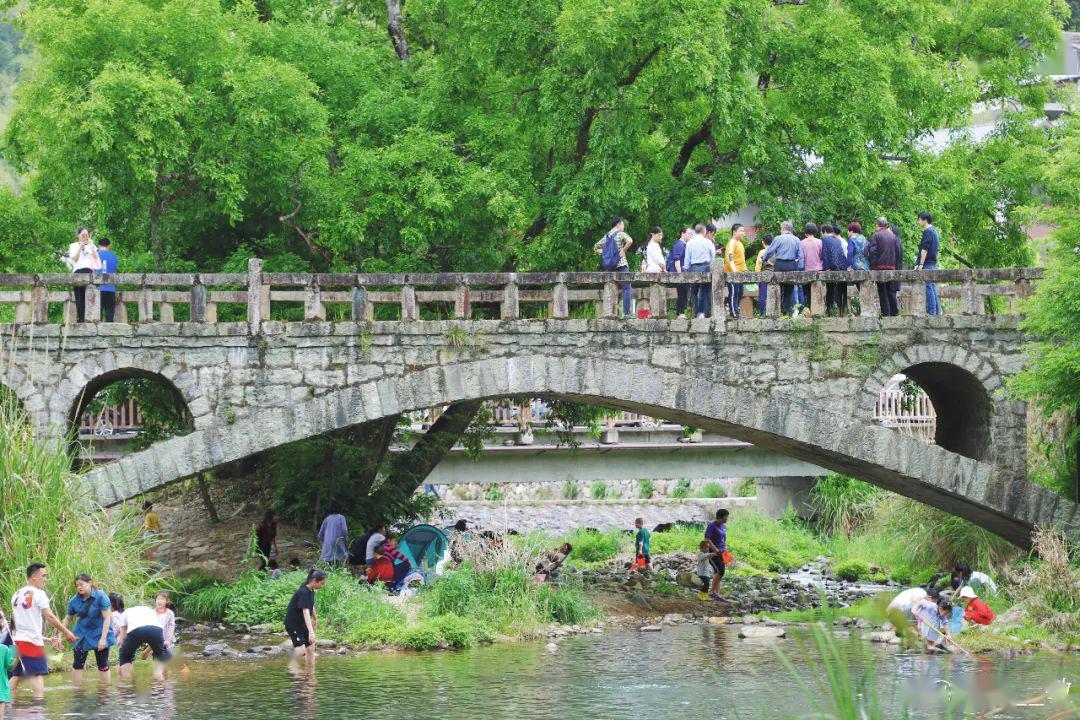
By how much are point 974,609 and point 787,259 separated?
5.65 meters

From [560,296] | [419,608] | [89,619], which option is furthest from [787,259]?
[89,619]

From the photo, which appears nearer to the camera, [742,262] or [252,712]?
[252,712]

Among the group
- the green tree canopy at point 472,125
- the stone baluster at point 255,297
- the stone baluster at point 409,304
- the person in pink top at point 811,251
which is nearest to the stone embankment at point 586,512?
the green tree canopy at point 472,125

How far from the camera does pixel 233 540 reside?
25141 millimetres

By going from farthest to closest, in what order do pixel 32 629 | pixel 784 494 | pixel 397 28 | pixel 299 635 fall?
pixel 784 494
pixel 397 28
pixel 299 635
pixel 32 629

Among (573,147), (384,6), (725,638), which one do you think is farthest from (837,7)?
(725,638)

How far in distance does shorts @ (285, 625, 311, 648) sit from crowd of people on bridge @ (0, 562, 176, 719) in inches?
55.6

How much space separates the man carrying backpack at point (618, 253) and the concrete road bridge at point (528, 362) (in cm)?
25

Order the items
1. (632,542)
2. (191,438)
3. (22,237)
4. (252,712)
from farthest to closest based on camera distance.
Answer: (632,542), (22,237), (191,438), (252,712)

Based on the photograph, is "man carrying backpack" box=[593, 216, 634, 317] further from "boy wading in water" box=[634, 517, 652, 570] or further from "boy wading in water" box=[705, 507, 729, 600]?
"boy wading in water" box=[634, 517, 652, 570]

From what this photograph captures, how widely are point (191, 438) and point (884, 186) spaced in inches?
481

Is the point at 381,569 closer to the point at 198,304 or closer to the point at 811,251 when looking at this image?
the point at 198,304

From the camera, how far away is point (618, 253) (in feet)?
65.8

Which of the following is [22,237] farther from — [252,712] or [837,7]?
[837,7]
